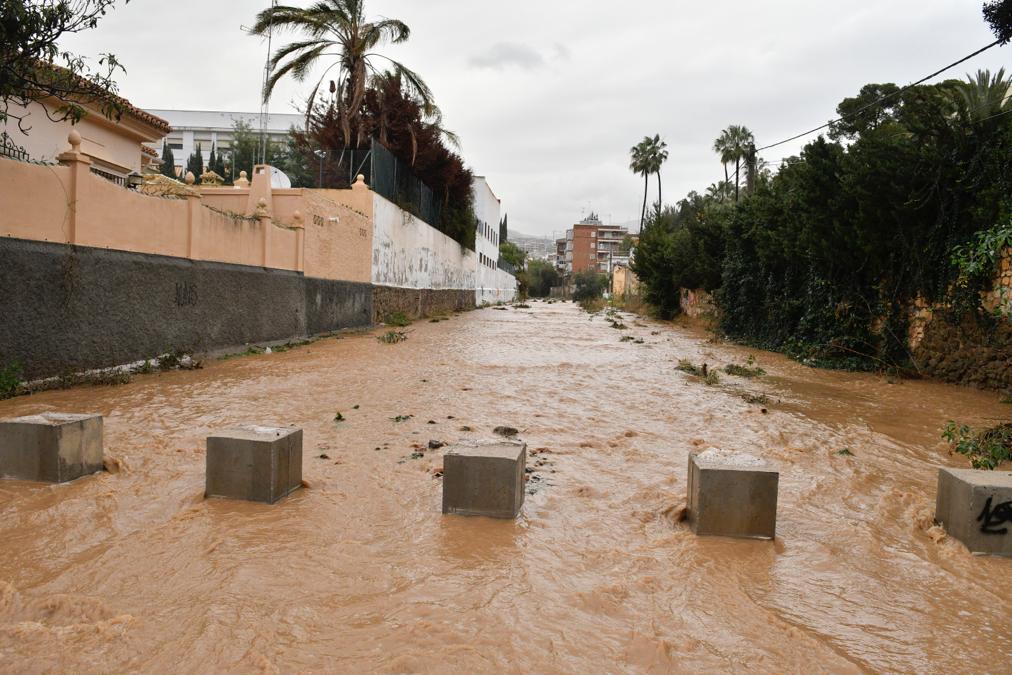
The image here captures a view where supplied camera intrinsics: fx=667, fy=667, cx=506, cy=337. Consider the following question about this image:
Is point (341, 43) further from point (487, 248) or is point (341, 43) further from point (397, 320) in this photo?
point (487, 248)

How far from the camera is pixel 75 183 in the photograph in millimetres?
9000

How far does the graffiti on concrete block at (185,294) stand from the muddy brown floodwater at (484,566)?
13.6ft

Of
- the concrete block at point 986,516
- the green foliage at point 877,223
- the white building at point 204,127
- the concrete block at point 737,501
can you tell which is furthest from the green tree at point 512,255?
the concrete block at point 986,516

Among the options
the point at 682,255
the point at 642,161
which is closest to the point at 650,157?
the point at 642,161

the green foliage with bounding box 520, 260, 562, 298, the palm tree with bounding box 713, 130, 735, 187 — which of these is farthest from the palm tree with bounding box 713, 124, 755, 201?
the green foliage with bounding box 520, 260, 562, 298

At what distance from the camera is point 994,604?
3.58 metres

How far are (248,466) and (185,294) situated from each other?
Result: 8179 mm

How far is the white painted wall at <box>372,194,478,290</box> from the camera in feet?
74.5

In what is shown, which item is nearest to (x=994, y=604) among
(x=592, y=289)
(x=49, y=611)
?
(x=49, y=611)

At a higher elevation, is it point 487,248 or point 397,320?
point 487,248

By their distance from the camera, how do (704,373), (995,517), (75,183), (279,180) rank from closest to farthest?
(995,517)
(75,183)
(704,373)
(279,180)

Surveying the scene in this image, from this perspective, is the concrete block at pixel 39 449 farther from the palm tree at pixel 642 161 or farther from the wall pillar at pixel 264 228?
the palm tree at pixel 642 161

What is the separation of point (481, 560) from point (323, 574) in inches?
35.4

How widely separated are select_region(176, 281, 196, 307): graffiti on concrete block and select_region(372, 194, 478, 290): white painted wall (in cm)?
1025
